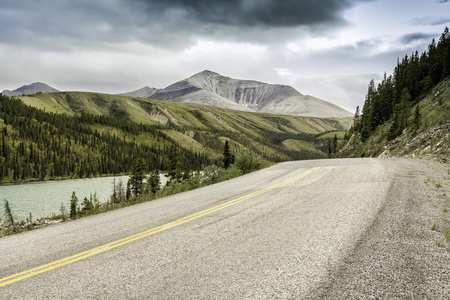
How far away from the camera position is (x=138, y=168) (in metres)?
46.4

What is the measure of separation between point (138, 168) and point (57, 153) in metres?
111

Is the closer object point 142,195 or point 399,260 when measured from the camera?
point 399,260

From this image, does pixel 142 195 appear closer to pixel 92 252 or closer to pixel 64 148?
pixel 92 252

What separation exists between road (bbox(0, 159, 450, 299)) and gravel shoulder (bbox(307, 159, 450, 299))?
0.02 meters

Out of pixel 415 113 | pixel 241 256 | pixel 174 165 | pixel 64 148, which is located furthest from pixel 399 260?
pixel 64 148

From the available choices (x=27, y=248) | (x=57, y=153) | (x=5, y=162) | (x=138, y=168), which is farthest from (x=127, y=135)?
(x=27, y=248)

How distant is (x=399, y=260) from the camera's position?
4.27 metres

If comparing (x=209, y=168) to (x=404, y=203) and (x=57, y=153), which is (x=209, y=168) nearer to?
(x=404, y=203)

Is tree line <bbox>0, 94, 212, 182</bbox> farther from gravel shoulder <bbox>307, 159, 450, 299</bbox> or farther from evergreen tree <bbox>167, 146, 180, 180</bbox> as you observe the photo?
gravel shoulder <bbox>307, 159, 450, 299</bbox>

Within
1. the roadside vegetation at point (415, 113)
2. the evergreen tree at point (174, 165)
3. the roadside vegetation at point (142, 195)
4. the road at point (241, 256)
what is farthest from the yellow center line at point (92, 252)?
the evergreen tree at point (174, 165)

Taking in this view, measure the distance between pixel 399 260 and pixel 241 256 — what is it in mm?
2689

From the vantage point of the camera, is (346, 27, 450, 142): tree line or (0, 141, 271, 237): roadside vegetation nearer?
(0, 141, 271, 237): roadside vegetation

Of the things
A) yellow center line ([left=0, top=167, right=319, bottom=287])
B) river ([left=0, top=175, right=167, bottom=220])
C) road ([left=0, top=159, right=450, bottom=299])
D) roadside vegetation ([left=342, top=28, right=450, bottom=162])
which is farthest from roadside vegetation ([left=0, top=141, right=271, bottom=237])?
roadside vegetation ([left=342, top=28, right=450, bottom=162])

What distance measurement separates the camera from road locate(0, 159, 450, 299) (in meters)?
3.66
